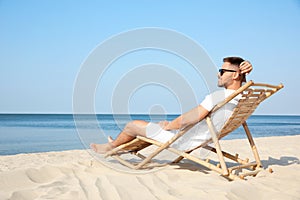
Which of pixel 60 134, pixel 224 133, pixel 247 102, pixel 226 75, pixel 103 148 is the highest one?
pixel 226 75

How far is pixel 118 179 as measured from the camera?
9.89 feet

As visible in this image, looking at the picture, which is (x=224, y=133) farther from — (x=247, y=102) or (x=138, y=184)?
(x=138, y=184)

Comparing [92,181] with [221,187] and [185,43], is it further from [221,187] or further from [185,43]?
[185,43]

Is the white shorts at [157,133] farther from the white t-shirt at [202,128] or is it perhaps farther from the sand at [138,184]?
the sand at [138,184]

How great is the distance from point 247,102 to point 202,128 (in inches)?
20.8

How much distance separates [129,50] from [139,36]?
0.31 m

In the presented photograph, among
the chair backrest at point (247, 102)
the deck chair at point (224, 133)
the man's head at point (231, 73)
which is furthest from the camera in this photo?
the man's head at point (231, 73)

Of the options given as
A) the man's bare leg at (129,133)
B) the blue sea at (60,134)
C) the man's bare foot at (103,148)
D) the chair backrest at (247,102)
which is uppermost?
the chair backrest at (247,102)

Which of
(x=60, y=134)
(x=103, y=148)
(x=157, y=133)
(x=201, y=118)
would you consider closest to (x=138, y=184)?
(x=157, y=133)

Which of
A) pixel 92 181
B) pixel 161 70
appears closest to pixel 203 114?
pixel 92 181

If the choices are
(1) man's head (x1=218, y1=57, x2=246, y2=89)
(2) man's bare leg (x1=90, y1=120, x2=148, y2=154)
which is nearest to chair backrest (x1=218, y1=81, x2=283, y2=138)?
(1) man's head (x1=218, y1=57, x2=246, y2=89)

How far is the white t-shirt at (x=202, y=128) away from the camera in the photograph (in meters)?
3.22

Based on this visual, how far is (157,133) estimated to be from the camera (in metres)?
3.49

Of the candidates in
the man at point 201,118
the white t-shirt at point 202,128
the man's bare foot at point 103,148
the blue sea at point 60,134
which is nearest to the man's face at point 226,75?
the man at point 201,118
